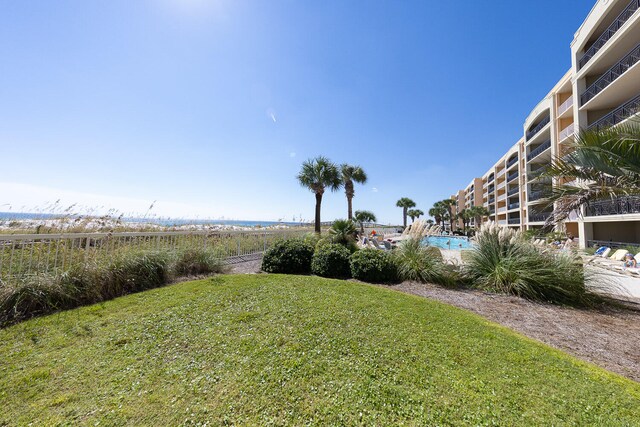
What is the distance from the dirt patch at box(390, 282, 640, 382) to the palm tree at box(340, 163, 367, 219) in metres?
20.8

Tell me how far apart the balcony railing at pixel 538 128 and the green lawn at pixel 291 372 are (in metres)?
30.7

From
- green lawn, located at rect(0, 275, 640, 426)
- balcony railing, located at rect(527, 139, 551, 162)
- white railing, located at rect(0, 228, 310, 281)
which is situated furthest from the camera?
balcony railing, located at rect(527, 139, 551, 162)

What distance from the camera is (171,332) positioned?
120 inches

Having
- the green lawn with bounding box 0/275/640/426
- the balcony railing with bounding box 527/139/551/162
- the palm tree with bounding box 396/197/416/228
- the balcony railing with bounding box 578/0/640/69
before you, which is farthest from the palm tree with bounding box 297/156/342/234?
the palm tree with bounding box 396/197/416/228

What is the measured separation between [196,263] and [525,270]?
8391 millimetres

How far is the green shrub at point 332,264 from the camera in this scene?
7.11 m

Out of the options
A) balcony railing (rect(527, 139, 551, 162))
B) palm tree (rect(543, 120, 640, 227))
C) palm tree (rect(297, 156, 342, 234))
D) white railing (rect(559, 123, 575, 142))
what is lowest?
palm tree (rect(543, 120, 640, 227))

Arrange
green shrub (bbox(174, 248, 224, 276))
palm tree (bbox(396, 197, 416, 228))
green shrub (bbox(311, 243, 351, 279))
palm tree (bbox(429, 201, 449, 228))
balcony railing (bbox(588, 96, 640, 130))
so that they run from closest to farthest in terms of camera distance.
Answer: green shrub (bbox(174, 248, 224, 276))
green shrub (bbox(311, 243, 351, 279))
balcony railing (bbox(588, 96, 640, 130))
palm tree (bbox(396, 197, 416, 228))
palm tree (bbox(429, 201, 449, 228))

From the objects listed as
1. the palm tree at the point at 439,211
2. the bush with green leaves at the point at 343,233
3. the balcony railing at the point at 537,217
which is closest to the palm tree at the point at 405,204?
the palm tree at the point at 439,211

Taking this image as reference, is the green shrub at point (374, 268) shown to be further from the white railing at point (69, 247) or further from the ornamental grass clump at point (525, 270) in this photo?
the white railing at point (69, 247)

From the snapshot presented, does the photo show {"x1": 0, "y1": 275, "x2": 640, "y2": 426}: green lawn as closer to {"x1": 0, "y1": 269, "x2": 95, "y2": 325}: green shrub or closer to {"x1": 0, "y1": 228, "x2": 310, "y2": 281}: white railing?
{"x1": 0, "y1": 269, "x2": 95, "y2": 325}: green shrub

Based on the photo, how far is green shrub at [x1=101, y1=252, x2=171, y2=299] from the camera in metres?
4.74

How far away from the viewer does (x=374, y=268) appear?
6.57 meters

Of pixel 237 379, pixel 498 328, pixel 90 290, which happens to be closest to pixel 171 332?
pixel 237 379
